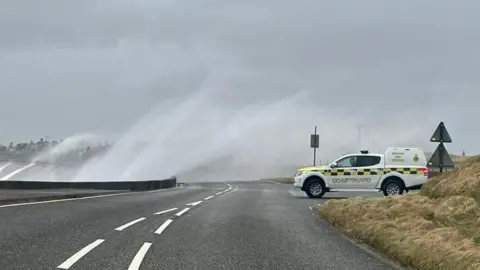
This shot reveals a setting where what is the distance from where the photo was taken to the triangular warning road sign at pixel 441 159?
14.0m

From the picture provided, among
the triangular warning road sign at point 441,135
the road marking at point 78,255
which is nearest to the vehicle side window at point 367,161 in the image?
the triangular warning road sign at point 441,135

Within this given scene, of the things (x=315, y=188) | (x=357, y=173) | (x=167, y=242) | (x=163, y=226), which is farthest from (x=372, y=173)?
(x=167, y=242)

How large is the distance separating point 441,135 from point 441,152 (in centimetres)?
73

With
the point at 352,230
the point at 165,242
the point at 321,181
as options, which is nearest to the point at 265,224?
the point at 352,230

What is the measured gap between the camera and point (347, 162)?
81.0 feet

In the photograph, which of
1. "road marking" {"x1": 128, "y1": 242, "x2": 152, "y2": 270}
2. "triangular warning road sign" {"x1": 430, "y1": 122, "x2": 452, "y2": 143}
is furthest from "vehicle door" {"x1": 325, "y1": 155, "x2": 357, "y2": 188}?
"road marking" {"x1": 128, "y1": 242, "x2": 152, "y2": 270}

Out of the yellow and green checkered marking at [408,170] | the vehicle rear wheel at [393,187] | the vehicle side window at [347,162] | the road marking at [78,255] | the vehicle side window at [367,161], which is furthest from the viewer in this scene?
the vehicle side window at [347,162]

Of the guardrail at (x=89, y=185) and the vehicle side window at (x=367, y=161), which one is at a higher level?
the vehicle side window at (x=367, y=161)

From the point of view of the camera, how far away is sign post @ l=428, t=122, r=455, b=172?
14.1 metres

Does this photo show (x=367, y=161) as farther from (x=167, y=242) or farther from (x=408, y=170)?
(x=167, y=242)

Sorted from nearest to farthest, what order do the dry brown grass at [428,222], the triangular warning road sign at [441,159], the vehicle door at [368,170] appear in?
the dry brown grass at [428,222]
the triangular warning road sign at [441,159]
the vehicle door at [368,170]

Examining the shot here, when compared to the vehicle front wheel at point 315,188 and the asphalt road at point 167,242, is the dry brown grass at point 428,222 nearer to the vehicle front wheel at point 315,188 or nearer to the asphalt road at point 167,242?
the asphalt road at point 167,242

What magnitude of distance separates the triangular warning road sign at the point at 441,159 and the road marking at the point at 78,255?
346 inches

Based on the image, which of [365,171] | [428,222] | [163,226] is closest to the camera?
[428,222]
